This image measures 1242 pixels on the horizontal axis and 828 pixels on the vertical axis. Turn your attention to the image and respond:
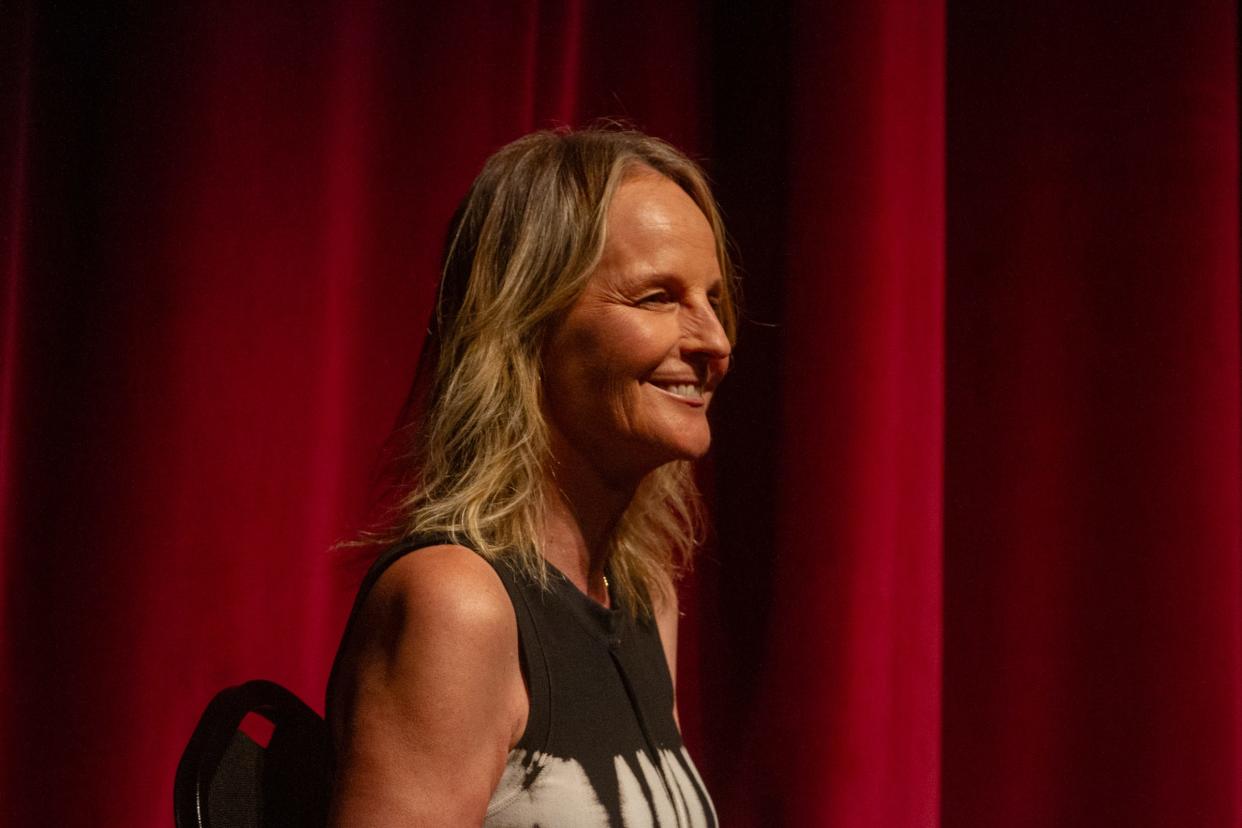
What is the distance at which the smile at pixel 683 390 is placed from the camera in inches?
46.4

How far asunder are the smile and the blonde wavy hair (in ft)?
0.37

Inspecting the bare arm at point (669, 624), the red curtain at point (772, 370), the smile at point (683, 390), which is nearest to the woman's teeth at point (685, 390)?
the smile at point (683, 390)

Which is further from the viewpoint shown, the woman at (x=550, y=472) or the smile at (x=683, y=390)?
the smile at (x=683, y=390)

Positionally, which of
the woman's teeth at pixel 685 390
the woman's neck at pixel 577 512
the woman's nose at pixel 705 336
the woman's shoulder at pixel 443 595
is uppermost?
the woman's nose at pixel 705 336

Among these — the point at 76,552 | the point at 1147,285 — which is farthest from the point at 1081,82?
the point at 76,552

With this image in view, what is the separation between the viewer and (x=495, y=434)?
1.15 meters

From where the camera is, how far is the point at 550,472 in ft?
3.94

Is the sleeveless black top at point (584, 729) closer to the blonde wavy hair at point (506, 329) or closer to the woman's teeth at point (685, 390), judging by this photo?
the blonde wavy hair at point (506, 329)

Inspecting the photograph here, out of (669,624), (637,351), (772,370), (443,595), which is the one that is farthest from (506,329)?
(772,370)

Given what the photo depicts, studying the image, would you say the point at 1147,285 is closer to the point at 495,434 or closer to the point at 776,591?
the point at 776,591

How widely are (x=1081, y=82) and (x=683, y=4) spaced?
0.55m

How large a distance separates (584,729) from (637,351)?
325mm

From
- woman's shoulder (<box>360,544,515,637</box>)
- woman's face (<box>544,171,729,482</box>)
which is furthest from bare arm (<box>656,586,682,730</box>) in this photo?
woman's shoulder (<box>360,544,515,637</box>)

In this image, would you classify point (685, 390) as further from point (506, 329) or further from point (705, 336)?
point (506, 329)
